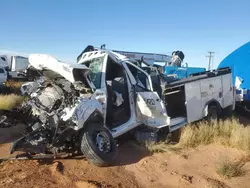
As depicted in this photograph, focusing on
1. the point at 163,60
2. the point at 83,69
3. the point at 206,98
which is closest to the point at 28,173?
the point at 83,69

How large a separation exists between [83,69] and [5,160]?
2212 mm

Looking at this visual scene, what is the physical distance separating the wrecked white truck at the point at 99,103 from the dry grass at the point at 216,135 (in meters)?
0.43

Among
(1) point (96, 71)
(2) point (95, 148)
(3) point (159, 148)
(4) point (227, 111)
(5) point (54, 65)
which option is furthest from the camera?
(4) point (227, 111)

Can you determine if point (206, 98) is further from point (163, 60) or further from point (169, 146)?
point (163, 60)

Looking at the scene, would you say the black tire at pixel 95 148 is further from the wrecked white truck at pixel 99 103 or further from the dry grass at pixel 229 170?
the dry grass at pixel 229 170

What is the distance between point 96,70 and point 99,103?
1.20 meters

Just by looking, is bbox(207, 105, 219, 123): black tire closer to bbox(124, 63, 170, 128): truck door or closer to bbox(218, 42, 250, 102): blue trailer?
bbox(124, 63, 170, 128): truck door

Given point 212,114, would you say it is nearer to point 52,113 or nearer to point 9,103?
point 52,113

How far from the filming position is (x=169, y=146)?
702 centimetres

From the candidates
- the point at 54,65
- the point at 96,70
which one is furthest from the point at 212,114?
the point at 54,65

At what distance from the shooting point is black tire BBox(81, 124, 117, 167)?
5.50 meters

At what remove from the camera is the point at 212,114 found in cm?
920

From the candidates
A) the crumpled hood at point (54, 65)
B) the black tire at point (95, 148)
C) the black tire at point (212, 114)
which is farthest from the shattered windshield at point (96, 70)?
the black tire at point (212, 114)

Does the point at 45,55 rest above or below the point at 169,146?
above
